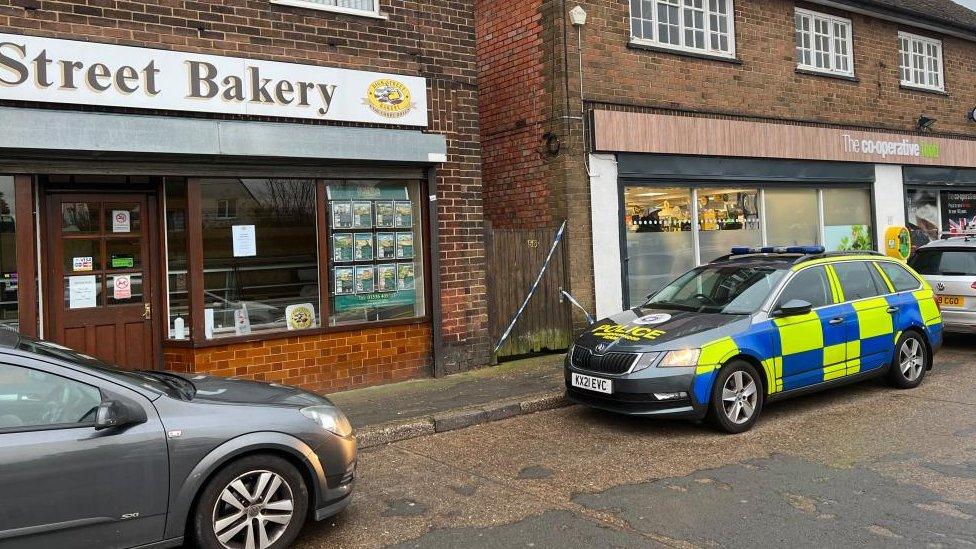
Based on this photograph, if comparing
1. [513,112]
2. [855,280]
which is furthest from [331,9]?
[855,280]

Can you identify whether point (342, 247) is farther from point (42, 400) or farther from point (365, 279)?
point (42, 400)

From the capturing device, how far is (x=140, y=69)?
688 cm

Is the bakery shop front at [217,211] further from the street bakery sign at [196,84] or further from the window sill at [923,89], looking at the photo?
the window sill at [923,89]

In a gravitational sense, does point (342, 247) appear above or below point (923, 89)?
below

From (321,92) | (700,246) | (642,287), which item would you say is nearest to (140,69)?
(321,92)

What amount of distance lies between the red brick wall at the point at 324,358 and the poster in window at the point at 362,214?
1216 millimetres

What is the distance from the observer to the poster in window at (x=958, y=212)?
52.2ft

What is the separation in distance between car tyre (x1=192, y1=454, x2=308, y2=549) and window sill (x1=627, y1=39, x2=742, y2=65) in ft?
28.5

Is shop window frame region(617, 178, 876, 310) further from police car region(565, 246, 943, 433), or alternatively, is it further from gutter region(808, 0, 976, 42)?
gutter region(808, 0, 976, 42)

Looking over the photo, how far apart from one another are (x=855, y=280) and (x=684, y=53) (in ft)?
17.1

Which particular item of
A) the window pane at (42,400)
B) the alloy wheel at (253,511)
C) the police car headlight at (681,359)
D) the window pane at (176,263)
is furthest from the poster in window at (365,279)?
the window pane at (42,400)

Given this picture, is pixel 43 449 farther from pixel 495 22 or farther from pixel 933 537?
pixel 495 22

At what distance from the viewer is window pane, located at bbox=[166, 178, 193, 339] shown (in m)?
7.44

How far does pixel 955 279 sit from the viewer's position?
385 inches
